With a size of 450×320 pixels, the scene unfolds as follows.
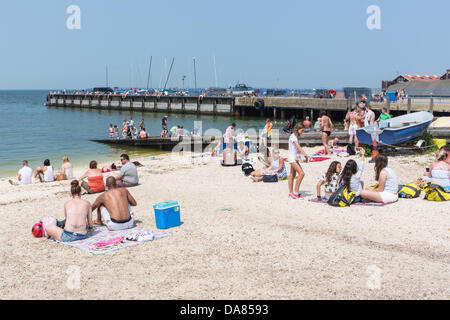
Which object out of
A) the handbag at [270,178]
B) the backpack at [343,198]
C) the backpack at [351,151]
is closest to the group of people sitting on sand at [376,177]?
the backpack at [343,198]

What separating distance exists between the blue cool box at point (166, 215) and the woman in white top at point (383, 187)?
Result: 3.82 metres

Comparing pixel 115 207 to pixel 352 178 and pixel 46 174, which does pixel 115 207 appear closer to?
pixel 352 178

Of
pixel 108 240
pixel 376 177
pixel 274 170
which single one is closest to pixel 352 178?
pixel 376 177

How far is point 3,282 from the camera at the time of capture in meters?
5.87

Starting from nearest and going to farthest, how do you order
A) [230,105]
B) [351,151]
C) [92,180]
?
[92,180], [351,151], [230,105]

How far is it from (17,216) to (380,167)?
297 inches

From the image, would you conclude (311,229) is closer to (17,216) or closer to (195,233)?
(195,233)

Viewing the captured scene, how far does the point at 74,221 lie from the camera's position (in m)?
7.29

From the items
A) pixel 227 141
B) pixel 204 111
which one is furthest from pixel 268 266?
pixel 204 111

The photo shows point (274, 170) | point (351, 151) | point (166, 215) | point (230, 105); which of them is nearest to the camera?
point (166, 215)

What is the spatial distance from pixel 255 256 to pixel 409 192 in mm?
4589

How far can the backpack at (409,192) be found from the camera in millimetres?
9492

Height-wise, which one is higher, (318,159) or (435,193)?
(318,159)

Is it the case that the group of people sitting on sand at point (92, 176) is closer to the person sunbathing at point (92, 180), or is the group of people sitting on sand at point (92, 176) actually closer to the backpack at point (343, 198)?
the person sunbathing at point (92, 180)
